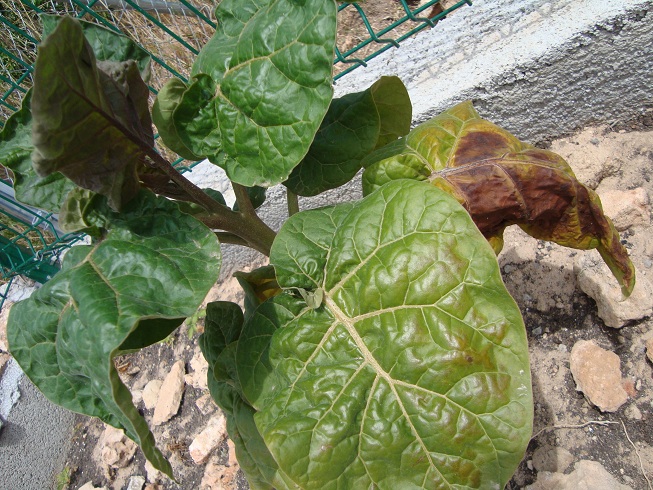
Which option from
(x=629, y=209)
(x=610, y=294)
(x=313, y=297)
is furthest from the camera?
(x=629, y=209)

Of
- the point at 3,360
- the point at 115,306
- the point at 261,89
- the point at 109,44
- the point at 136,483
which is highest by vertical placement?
the point at 109,44

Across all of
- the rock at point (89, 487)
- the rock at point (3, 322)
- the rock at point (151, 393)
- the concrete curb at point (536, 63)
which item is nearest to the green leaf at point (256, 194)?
the concrete curb at point (536, 63)

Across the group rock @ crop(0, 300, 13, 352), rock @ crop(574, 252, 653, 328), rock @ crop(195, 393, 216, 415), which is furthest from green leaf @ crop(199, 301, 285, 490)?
rock @ crop(0, 300, 13, 352)

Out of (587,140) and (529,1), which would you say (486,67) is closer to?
(529,1)

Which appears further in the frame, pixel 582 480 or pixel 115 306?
pixel 582 480

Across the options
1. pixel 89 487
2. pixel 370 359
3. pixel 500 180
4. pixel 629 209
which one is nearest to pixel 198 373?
pixel 89 487

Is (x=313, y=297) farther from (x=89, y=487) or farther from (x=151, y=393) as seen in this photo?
(x=89, y=487)

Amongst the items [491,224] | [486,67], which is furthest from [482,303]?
[486,67]
